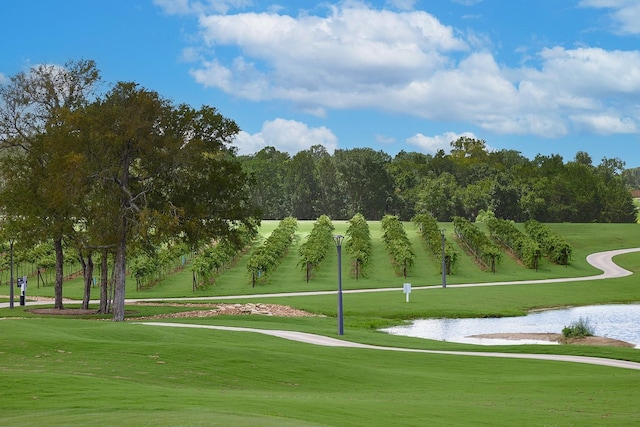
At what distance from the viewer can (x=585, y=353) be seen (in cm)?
2856

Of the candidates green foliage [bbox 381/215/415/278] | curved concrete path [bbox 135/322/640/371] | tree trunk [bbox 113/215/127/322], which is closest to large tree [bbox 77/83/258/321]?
tree trunk [bbox 113/215/127/322]

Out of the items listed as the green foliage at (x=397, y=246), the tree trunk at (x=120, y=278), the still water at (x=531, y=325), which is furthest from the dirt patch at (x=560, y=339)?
the green foliage at (x=397, y=246)

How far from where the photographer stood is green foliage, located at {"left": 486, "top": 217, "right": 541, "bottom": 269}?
258ft

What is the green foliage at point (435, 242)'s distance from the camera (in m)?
73.8

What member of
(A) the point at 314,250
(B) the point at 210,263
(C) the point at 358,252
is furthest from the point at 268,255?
(C) the point at 358,252

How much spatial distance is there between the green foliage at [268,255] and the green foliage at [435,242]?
15.6 meters

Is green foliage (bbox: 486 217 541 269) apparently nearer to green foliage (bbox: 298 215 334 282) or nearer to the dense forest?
green foliage (bbox: 298 215 334 282)

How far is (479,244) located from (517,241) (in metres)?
5.81

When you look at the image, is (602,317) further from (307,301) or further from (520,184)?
(520,184)

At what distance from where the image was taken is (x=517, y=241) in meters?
84.4

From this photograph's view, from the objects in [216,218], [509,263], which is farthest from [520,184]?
[216,218]

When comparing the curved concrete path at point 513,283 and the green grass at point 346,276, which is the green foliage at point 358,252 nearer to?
the green grass at point 346,276

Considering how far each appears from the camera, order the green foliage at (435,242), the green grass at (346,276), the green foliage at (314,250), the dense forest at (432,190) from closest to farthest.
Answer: the green grass at (346,276) → the green foliage at (314,250) → the green foliage at (435,242) → the dense forest at (432,190)

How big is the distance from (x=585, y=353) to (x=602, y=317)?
19.5 m
